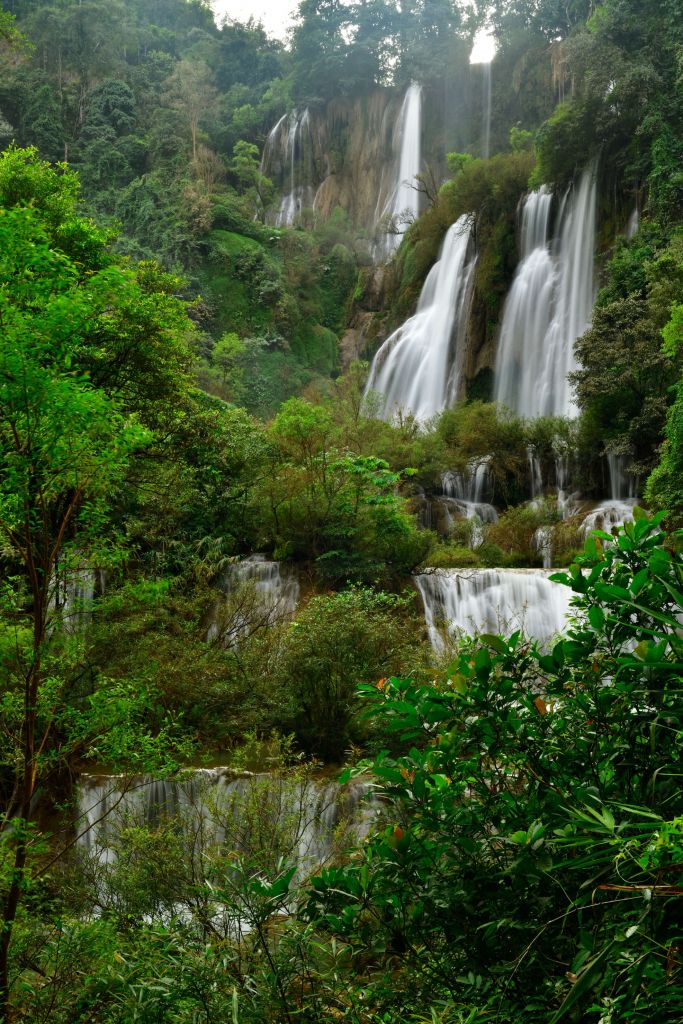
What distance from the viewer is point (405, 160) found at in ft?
139

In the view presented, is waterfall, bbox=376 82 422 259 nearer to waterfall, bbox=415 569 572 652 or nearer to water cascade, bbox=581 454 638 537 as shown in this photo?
water cascade, bbox=581 454 638 537

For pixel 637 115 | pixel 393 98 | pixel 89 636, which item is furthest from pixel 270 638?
pixel 393 98

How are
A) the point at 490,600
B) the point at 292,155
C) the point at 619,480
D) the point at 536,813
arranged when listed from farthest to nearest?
1. the point at 292,155
2. the point at 619,480
3. the point at 490,600
4. the point at 536,813

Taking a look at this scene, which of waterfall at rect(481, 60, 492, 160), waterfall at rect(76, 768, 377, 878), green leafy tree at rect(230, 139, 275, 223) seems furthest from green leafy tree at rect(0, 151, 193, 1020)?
waterfall at rect(481, 60, 492, 160)

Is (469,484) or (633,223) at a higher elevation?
(633,223)

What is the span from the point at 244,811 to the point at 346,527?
27.0ft

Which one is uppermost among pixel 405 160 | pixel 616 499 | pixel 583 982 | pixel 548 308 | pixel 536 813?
pixel 405 160

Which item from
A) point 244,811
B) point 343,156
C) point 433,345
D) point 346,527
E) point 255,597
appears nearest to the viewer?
point 244,811

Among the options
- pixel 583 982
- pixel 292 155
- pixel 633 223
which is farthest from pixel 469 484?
pixel 292 155

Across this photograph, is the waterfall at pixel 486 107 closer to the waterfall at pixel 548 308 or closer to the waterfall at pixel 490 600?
the waterfall at pixel 548 308

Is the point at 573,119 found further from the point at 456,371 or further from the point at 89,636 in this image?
the point at 89,636

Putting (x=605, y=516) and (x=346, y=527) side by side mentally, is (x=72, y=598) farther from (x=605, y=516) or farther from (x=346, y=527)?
(x=605, y=516)

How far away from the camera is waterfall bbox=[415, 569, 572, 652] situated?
12578mm

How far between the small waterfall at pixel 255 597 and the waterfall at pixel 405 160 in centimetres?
2947
